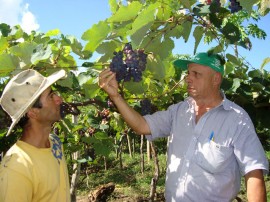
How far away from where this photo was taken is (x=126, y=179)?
31.7ft

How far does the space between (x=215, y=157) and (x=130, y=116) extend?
1.97ft

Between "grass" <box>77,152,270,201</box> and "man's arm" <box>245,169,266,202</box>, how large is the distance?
5248 mm

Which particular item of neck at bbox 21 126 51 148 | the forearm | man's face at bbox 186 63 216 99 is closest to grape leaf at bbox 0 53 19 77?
neck at bbox 21 126 51 148

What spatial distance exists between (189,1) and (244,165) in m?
0.94

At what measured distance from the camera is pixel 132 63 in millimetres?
1869

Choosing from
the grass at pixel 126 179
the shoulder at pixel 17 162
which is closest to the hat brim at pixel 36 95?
the shoulder at pixel 17 162

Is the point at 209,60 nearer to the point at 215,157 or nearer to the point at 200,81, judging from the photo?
the point at 200,81

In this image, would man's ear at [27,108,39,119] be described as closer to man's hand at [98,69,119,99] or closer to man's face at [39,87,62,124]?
man's face at [39,87,62,124]

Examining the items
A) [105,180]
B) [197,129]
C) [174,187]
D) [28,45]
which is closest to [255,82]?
[197,129]

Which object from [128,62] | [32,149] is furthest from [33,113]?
[128,62]

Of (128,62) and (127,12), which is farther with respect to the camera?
(128,62)

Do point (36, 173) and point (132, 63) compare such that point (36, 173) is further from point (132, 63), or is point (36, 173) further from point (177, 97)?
point (177, 97)

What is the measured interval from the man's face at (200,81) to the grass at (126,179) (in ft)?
16.4

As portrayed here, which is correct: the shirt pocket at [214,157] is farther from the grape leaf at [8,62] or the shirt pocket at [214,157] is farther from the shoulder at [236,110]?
the grape leaf at [8,62]
